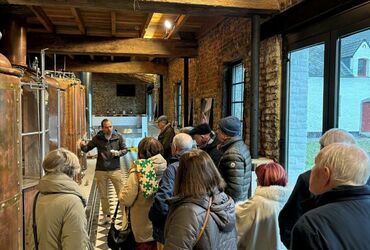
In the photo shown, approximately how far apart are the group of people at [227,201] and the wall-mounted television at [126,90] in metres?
17.1

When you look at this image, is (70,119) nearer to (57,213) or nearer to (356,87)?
(57,213)

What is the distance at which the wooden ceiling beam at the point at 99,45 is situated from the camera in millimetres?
6730

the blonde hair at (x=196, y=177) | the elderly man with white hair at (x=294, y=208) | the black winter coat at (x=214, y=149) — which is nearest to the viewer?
the blonde hair at (x=196, y=177)

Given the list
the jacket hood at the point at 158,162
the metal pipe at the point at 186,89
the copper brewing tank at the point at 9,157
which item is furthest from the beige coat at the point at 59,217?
the metal pipe at the point at 186,89

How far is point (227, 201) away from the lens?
187 cm

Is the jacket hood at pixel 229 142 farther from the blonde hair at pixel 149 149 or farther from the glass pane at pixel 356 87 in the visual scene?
the glass pane at pixel 356 87

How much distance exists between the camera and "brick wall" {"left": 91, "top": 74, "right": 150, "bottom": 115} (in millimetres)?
19891

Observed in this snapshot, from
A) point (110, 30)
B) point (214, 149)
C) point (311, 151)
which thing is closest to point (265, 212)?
point (214, 149)

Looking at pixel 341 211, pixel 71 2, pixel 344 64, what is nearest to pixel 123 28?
pixel 71 2

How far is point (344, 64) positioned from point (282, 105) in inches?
40.1

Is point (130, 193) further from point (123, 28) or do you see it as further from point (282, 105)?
point (123, 28)

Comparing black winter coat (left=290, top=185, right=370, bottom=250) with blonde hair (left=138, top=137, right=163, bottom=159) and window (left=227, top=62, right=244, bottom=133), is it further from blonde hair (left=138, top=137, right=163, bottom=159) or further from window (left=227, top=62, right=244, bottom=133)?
window (left=227, top=62, right=244, bottom=133)

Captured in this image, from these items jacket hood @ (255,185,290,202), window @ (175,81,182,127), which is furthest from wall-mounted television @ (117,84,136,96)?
jacket hood @ (255,185,290,202)

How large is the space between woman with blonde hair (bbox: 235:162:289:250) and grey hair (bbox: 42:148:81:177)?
42.0 inches
